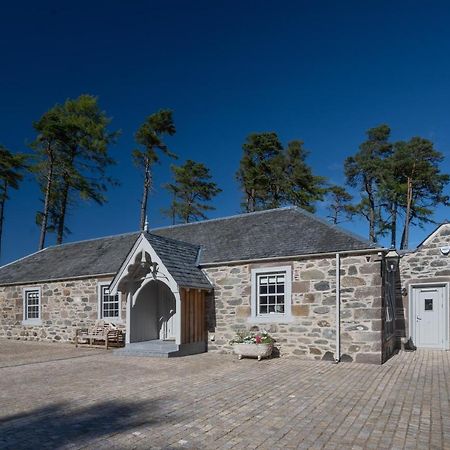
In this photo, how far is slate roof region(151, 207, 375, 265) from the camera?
12453 mm

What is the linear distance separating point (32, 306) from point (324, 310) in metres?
13.9

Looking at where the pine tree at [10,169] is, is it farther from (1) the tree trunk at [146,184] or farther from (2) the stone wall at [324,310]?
(2) the stone wall at [324,310]

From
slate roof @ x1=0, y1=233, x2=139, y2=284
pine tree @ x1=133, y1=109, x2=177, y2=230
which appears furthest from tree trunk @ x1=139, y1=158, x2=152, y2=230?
slate roof @ x1=0, y1=233, x2=139, y2=284

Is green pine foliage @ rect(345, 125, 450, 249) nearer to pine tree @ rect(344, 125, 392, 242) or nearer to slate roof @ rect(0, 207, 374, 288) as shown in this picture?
pine tree @ rect(344, 125, 392, 242)

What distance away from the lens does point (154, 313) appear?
15.4m

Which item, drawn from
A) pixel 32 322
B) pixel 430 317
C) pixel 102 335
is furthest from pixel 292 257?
pixel 32 322

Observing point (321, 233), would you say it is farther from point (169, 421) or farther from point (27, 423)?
point (27, 423)

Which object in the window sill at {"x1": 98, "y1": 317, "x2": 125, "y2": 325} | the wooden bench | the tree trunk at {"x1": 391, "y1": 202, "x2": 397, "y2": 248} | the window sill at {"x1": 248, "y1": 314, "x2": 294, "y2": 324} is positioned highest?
the tree trunk at {"x1": 391, "y1": 202, "x2": 397, "y2": 248}

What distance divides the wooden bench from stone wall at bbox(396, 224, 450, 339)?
1042 cm

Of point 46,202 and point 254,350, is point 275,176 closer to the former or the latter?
point 46,202

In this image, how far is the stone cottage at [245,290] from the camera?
11.6m

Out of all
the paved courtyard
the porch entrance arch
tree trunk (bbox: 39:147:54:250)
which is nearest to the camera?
the paved courtyard

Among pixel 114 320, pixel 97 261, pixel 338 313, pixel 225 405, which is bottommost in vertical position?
pixel 225 405

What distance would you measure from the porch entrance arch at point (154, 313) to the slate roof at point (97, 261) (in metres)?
1.48
